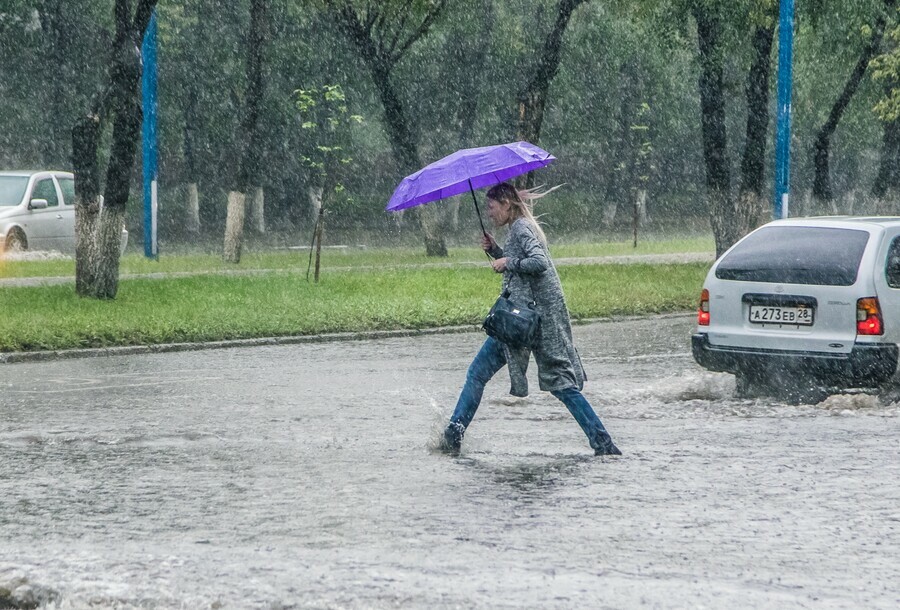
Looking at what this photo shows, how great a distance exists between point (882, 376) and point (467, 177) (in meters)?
3.78

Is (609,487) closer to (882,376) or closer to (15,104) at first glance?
(882,376)

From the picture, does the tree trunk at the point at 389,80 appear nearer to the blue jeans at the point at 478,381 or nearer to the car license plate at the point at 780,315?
the car license plate at the point at 780,315

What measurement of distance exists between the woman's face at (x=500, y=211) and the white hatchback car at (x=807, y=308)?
3.20m

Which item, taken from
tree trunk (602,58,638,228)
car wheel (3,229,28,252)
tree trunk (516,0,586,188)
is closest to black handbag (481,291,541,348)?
tree trunk (516,0,586,188)

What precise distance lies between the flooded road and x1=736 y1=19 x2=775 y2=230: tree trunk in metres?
15.7

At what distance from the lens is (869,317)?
1095 cm

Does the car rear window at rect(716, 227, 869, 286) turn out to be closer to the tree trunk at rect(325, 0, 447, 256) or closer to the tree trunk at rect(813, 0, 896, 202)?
the tree trunk at rect(813, 0, 896, 202)

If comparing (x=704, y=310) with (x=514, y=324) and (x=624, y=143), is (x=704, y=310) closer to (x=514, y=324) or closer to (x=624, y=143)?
(x=514, y=324)

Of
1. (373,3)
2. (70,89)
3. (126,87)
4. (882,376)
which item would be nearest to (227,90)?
(70,89)

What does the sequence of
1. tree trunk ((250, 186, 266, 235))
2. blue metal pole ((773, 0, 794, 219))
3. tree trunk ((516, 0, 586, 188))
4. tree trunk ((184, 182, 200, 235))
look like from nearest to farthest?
blue metal pole ((773, 0, 794, 219)) → tree trunk ((516, 0, 586, 188)) → tree trunk ((184, 182, 200, 235)) → tree trunk ((250, 186, 266, 235))

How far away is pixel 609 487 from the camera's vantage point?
8039 mm

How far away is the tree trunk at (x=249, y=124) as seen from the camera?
2795cm

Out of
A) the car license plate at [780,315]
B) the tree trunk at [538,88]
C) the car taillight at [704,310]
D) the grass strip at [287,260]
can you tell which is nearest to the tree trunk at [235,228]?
the grass strip at [287,260]

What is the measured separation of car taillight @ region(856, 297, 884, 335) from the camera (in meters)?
10.9
